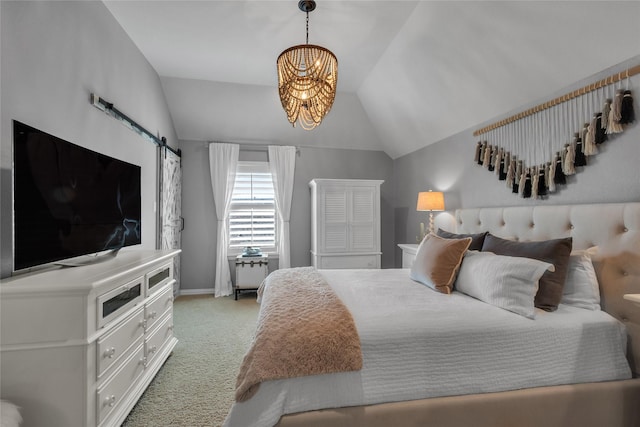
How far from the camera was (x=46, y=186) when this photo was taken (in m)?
1.50

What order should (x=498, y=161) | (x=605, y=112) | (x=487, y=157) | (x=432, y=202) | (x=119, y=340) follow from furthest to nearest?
(x=432, y=202)
(x=487, y=157)
(x=498, y=161)
(x=605, y=112)
(x=119, y=340)

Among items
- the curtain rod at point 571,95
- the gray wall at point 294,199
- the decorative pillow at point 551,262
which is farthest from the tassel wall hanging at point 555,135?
the gray wall at point 294,199

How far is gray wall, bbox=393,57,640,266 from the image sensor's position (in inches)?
69.9

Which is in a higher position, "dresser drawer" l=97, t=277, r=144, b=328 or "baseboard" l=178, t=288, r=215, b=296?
"dresser drawer" l=97, t=277, r=144, b=328

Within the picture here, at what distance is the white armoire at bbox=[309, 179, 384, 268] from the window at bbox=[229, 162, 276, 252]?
866 mm

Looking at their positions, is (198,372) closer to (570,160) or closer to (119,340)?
(119,340)

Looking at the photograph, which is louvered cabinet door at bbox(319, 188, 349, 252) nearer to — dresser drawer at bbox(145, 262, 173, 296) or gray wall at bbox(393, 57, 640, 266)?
gray wall at bbox(393, 57, 640, 266)

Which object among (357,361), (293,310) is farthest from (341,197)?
(357,361)

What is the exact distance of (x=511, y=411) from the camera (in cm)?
137

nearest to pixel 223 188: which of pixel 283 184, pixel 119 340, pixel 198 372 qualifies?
pixel 283 184

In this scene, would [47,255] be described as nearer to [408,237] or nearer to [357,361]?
[357,361]

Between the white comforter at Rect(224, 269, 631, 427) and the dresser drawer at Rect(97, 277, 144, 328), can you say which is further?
the dresser drawer at Rect(97, 277, 144, 328)

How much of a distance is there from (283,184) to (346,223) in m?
1.21

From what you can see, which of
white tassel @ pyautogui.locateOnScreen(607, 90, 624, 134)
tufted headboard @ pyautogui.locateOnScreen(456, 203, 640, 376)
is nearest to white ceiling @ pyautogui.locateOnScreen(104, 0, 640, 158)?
white tassel @ pyautogui.locateOnScreen(607, 90, 624, 134)
